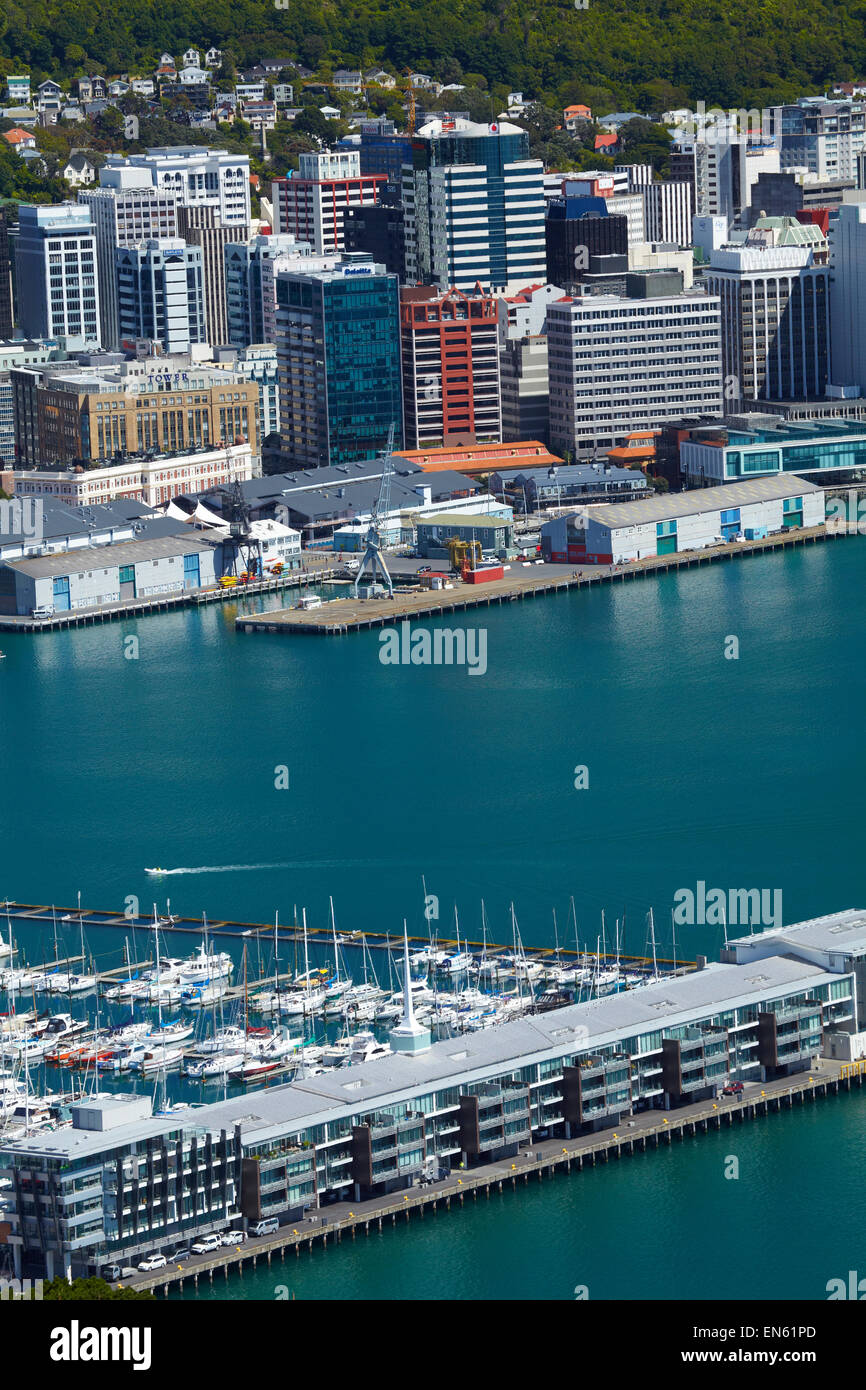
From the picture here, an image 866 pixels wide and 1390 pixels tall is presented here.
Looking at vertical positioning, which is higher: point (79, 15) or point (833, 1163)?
point (79, 15)

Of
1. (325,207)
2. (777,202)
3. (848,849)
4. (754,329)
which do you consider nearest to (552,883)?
(848,849)

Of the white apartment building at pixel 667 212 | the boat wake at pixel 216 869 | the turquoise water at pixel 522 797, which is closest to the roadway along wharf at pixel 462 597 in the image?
the turquoise water at pixel 522 797

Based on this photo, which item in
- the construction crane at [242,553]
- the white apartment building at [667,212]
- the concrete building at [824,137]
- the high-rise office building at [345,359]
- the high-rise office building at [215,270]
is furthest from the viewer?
the concrete building at [824,137]

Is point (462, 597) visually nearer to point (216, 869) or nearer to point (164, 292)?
point (216, 869)

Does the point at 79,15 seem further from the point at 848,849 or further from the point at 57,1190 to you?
the point at 57,1190

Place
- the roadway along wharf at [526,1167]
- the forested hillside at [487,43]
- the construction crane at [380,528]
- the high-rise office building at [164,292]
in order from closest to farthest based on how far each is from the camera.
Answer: the roadway along wharf at [526,1167] < the construction crane at [380,528] < the high-rise office building at [164,292] < the forested hillside at [487,43]

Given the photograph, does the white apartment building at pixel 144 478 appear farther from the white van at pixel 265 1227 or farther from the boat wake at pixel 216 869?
the white van at pixel 265 1227

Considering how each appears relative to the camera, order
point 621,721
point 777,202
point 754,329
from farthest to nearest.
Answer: point 777,202
point 754,329
point 621,721
